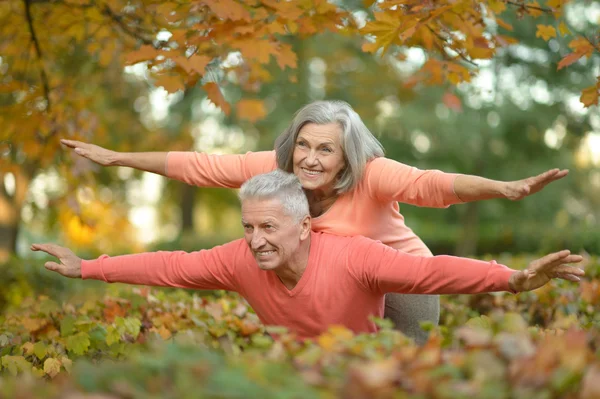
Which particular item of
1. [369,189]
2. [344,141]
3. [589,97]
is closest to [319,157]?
[344,141]

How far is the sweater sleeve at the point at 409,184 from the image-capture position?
11.8 ft

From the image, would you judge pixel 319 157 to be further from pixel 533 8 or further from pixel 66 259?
pixel 533 8

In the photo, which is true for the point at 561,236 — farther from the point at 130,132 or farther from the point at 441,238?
the point at 130,132

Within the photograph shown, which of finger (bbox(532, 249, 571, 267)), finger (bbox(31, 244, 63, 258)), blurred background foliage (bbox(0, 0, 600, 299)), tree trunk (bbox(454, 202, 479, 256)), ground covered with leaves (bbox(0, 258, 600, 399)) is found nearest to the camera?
ground covered with leaves (bbox(0, 258, 600, 399))

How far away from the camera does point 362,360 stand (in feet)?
6.98

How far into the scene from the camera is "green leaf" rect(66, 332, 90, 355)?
3.93m

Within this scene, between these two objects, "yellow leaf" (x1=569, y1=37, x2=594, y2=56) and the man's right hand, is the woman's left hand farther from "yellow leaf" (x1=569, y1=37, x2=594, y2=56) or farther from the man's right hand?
the man's right hand

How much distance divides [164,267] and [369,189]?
1.20m

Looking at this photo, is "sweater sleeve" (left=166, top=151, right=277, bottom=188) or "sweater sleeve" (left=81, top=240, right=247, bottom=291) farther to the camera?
"sweater sleeve" (left=166, top=151, right=277, bottom=188)

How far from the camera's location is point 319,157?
3.93 metres

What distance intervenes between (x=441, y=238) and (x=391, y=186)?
404 inches

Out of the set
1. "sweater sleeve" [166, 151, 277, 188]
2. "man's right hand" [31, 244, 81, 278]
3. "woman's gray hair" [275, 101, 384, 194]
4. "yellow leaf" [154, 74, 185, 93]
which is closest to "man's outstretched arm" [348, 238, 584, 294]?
"woman's gray hair" [275, 101, 384, 194]

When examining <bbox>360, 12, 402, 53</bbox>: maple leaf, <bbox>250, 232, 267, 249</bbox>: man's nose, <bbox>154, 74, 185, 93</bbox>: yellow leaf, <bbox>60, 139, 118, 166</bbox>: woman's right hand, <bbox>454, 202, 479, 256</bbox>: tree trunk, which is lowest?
<bbox>454, 202, 479, 256</bbox>: tree trunk

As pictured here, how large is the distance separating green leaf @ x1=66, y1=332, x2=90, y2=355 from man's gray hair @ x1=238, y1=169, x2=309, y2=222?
49.7 inches
